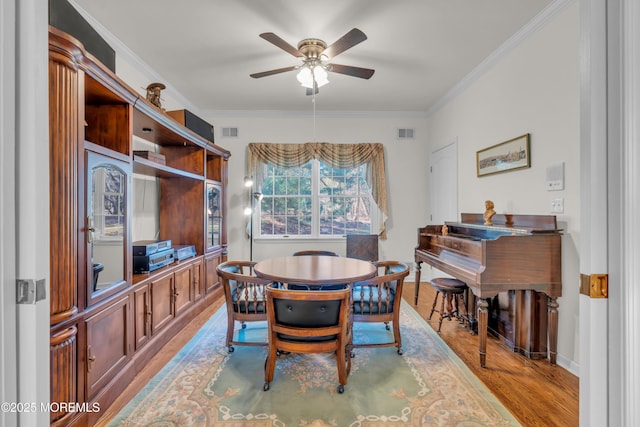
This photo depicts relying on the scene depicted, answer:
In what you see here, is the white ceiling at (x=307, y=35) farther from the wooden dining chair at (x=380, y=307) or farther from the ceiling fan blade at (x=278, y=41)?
the wooden dining chair at (x=380, y=307)

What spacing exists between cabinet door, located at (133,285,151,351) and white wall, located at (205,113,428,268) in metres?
2.53

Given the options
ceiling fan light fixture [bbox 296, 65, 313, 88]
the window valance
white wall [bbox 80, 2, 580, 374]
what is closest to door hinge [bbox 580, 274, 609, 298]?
white wall [bbox 80, 2, 580, 374]

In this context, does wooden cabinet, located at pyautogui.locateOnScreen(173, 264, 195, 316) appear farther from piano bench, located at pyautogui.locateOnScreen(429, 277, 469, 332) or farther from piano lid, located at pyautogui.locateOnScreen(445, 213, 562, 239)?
piano lid, located at pyautogui.locateOnScreen(445, 213, 562, 239)

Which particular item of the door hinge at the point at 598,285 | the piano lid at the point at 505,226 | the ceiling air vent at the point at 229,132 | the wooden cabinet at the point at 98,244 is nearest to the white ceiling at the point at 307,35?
the wooden cabinet at the point at 98,244

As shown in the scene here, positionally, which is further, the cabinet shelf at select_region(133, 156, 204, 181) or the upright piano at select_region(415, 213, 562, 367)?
the cabinet shelf at select_region(133, 156, 204, 181)

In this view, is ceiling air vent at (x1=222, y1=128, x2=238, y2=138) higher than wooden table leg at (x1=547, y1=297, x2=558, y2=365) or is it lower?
higher

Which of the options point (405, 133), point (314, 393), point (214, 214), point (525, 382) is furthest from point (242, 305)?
point (405, 133)

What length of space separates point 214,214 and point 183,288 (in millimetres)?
1165

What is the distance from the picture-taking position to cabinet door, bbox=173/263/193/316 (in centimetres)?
307

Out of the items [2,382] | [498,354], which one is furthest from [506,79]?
[2,382]

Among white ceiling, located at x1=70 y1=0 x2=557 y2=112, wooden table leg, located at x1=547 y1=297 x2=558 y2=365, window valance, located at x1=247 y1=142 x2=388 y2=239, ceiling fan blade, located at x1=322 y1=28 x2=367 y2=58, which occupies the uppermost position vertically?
white ceiling, located at x1=70 y1=0 x2=557 y2=112

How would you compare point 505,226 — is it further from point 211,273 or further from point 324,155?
point 211,273

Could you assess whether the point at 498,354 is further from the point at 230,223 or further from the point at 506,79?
the point at 230,223

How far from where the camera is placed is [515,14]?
255cm
